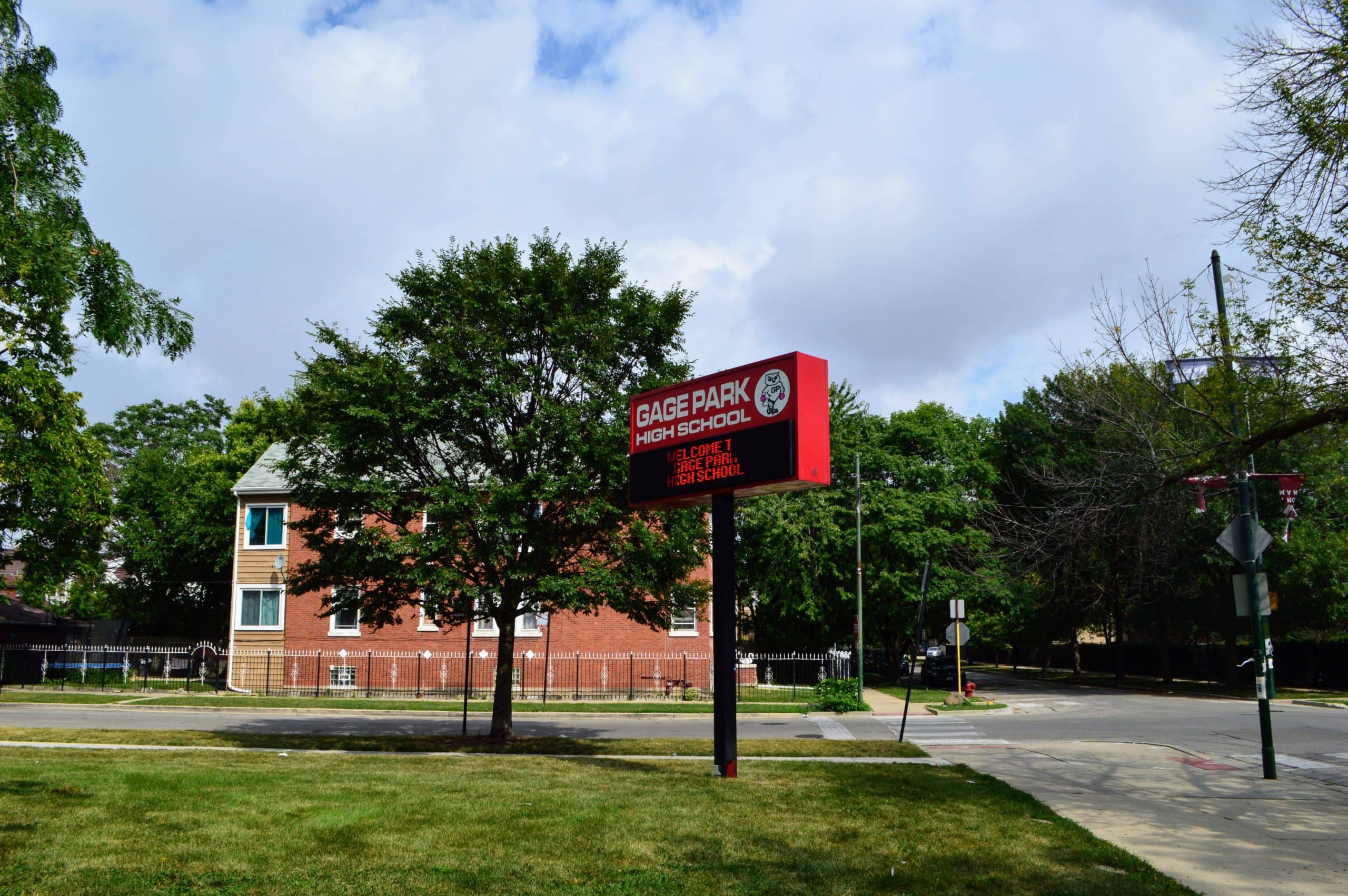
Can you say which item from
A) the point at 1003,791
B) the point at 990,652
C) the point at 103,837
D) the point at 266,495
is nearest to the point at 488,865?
the point at 103,837

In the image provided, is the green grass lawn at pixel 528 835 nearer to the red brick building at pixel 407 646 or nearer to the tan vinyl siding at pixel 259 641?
the red brick building at pixel 407 646

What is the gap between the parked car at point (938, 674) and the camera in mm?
42969

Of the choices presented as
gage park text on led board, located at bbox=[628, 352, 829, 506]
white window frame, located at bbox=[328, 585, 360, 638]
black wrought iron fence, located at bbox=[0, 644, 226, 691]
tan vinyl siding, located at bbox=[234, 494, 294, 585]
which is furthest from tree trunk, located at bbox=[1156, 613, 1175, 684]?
black wrought iron fence, located at bbox=[0, 644, 226, 691]

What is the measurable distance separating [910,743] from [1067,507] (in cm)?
742

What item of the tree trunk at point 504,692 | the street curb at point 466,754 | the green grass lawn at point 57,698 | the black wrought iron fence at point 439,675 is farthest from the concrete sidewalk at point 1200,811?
the green grass lawn at point 57,698

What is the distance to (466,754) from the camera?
17859mm

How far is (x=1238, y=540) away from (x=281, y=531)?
33.6m

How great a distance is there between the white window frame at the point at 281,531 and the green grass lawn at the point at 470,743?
17.1 m

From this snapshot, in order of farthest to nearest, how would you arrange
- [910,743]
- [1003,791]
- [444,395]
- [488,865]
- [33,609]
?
[33,609]
[910,743]
[444,395]
[1003,791]
[488,865]

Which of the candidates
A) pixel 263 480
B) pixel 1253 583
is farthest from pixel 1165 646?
pixel 263 480

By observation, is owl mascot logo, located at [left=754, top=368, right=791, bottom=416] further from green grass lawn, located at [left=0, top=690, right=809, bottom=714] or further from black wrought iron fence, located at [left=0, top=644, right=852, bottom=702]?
black wrought iron fence, located at [left=0, top=644, right=852, bottom=702]

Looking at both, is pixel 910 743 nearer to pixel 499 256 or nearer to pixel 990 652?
pixel 499 256

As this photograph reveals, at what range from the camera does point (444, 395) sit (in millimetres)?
18625

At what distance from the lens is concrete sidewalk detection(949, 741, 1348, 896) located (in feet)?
27.8
